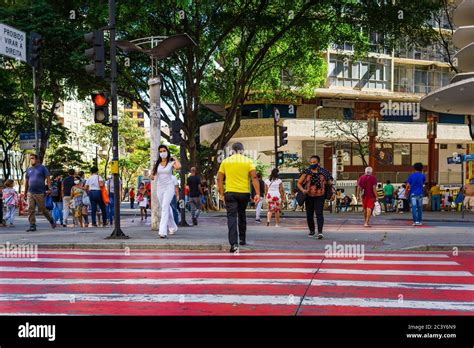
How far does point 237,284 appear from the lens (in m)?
7.02

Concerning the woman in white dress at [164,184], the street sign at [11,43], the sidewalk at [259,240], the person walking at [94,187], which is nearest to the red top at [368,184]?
the sidewalk at [259,240]

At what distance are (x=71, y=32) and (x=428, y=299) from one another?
2249 cm

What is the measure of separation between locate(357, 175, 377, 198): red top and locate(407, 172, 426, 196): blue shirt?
112cm

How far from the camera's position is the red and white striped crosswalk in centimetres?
567

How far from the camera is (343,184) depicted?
46625 millimetres

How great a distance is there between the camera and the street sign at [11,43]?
12.6m

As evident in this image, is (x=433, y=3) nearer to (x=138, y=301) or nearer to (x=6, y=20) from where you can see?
(x=6, y=20)

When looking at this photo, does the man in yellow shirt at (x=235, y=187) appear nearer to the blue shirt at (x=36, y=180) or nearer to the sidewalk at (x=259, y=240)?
the sidewalk at (x=259, y=240)
